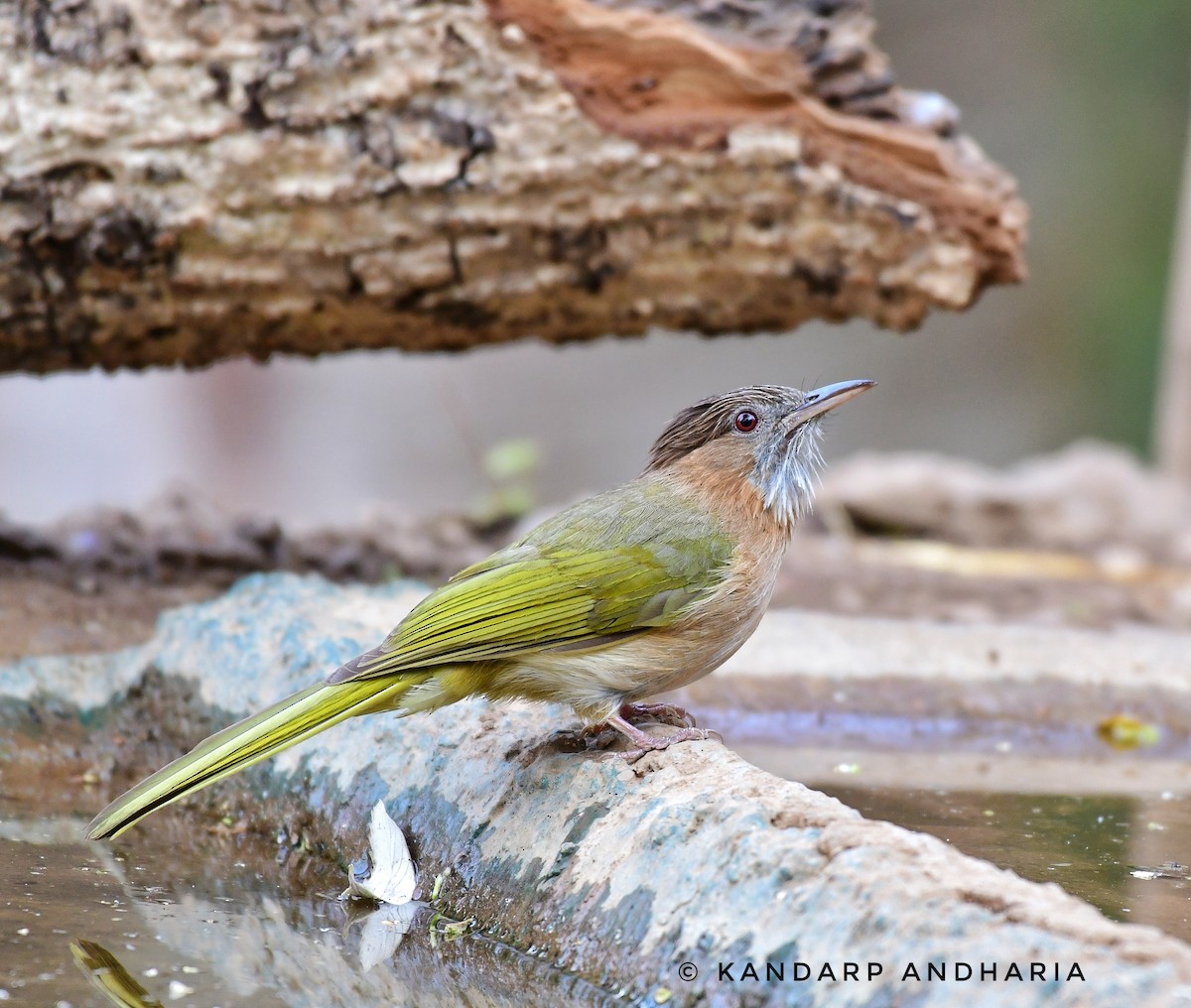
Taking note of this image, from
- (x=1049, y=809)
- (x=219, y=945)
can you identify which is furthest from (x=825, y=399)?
(x=219, y=945)

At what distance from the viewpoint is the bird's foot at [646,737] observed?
3.57m

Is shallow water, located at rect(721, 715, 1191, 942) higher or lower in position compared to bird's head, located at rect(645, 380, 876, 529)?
lower

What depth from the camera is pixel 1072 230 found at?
1661 cm

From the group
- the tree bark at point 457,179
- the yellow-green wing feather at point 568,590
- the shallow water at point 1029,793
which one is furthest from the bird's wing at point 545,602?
the tree bark at point 457,179

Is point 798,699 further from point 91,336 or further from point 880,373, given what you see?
point 880,373

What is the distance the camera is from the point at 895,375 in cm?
1736

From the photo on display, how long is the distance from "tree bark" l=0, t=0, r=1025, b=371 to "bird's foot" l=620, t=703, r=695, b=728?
90.5 inches

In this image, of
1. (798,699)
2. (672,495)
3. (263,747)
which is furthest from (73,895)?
(798,699)

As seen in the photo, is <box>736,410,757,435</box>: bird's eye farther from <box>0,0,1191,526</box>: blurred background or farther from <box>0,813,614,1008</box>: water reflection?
<box>0,0,1191,526</box>: blurred background

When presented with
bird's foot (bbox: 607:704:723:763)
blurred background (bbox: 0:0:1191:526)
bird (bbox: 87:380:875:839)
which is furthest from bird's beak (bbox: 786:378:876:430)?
blurred background (bbox: 0:0:1191:526)

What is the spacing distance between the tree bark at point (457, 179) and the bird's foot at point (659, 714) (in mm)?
2299

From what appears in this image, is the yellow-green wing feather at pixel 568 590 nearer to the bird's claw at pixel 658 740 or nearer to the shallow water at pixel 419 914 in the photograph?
the bird's claw at pixel 658 740

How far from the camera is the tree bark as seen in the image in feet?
17.1

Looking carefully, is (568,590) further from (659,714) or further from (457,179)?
(457,179)
